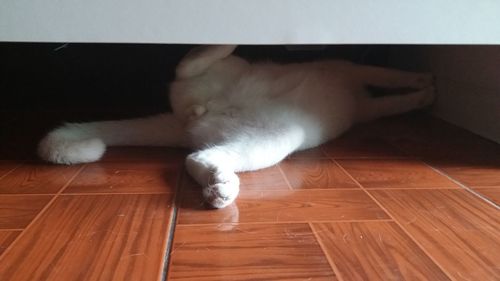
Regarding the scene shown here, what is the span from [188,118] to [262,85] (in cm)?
27

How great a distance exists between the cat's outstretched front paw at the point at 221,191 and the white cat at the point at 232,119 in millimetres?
42

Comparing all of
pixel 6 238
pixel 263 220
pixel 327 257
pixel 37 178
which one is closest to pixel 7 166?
pixel 37 178

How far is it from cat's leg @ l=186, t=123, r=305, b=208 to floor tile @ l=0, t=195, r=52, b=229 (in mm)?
350

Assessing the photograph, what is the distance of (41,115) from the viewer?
1917mm

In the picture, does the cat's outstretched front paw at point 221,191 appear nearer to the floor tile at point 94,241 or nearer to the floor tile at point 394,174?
the floor tile at point 94,241

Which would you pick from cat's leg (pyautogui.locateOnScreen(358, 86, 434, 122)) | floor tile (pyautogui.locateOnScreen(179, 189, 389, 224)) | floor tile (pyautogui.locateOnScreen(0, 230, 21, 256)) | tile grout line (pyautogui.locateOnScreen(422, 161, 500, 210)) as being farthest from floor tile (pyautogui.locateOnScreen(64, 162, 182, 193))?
cat's leg (pyautogui.locateOnScreen(358, 86, 434, 122))

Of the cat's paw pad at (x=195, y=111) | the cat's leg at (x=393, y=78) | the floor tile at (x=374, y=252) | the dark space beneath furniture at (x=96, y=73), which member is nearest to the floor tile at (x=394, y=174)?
the floor tile at (x=374, y=252)

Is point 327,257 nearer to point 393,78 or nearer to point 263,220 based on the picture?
point 263,220

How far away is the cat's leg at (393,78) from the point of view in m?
1.82

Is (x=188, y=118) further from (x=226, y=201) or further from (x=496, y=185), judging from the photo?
(x=496, y=185)

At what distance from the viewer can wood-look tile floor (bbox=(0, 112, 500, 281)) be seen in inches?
29.3

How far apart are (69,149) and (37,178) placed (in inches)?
4.8

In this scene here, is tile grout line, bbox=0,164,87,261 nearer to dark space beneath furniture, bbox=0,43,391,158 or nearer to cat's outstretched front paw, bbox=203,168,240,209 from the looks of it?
cat's outstretched front paw, bbox=203,168,240,209

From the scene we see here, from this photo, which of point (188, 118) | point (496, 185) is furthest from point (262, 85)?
point (496, 185)
